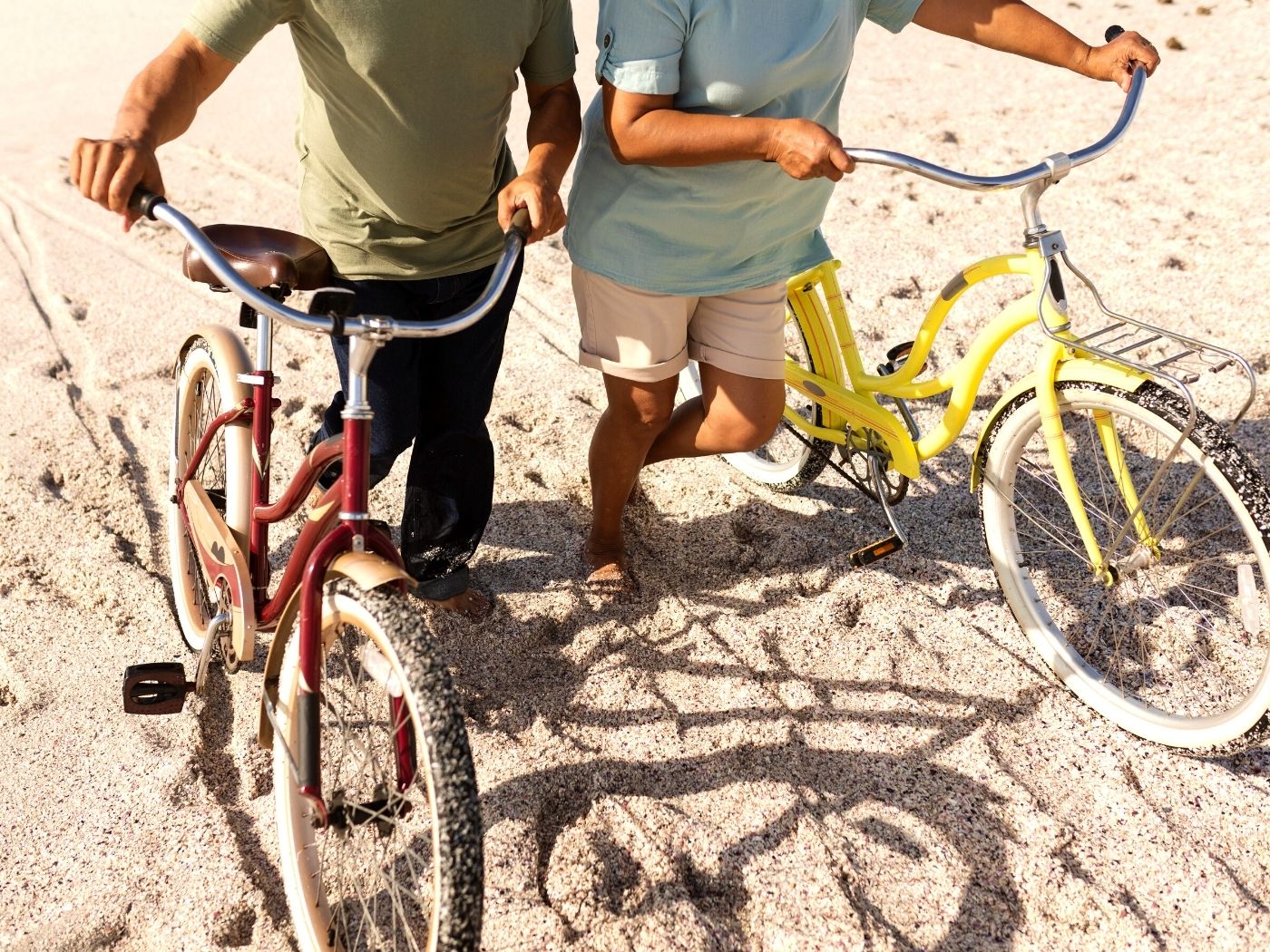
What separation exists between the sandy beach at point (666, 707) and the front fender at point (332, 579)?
530 mm

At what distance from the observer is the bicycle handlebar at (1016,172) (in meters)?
2.25

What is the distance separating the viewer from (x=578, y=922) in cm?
223

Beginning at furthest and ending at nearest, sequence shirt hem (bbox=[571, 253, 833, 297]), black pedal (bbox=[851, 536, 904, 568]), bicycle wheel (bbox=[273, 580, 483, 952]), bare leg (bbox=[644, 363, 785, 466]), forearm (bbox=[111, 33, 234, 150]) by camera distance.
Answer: black pedal (bbox=[851, 536, 904, 568]), bare leg (bbox=[644, 363, 785, 466]), shirt hem (bbox=[571, 253, 833, 297]), forearm (bbox=[111, 33, 234, 150]), bicycle wheel (bbox=[273, 580, 483, 952])

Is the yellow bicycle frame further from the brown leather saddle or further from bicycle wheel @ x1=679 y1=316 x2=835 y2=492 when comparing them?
the brown leather saddle

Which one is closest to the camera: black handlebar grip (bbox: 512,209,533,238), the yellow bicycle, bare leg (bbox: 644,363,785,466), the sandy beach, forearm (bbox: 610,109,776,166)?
black handlebar grip (bbox: 512,209,533,238)

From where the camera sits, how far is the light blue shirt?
2236 mm

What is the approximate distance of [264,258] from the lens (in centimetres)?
213

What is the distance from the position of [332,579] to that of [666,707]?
3.89 ft

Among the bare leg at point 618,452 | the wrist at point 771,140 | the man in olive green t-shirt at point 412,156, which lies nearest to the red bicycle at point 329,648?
the man in olive green t-shirt at point 412,156

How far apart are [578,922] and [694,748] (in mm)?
576

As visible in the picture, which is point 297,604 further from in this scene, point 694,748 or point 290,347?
point 290,347

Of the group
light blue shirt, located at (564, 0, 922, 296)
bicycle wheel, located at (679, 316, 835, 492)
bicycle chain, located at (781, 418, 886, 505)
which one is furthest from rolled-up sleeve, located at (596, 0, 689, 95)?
bicycle chain, located at (781, 418, 886, 505)


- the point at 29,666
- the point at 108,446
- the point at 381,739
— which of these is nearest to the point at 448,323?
the point at 381,739

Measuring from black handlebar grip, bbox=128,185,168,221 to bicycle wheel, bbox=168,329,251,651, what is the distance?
2.31ft
